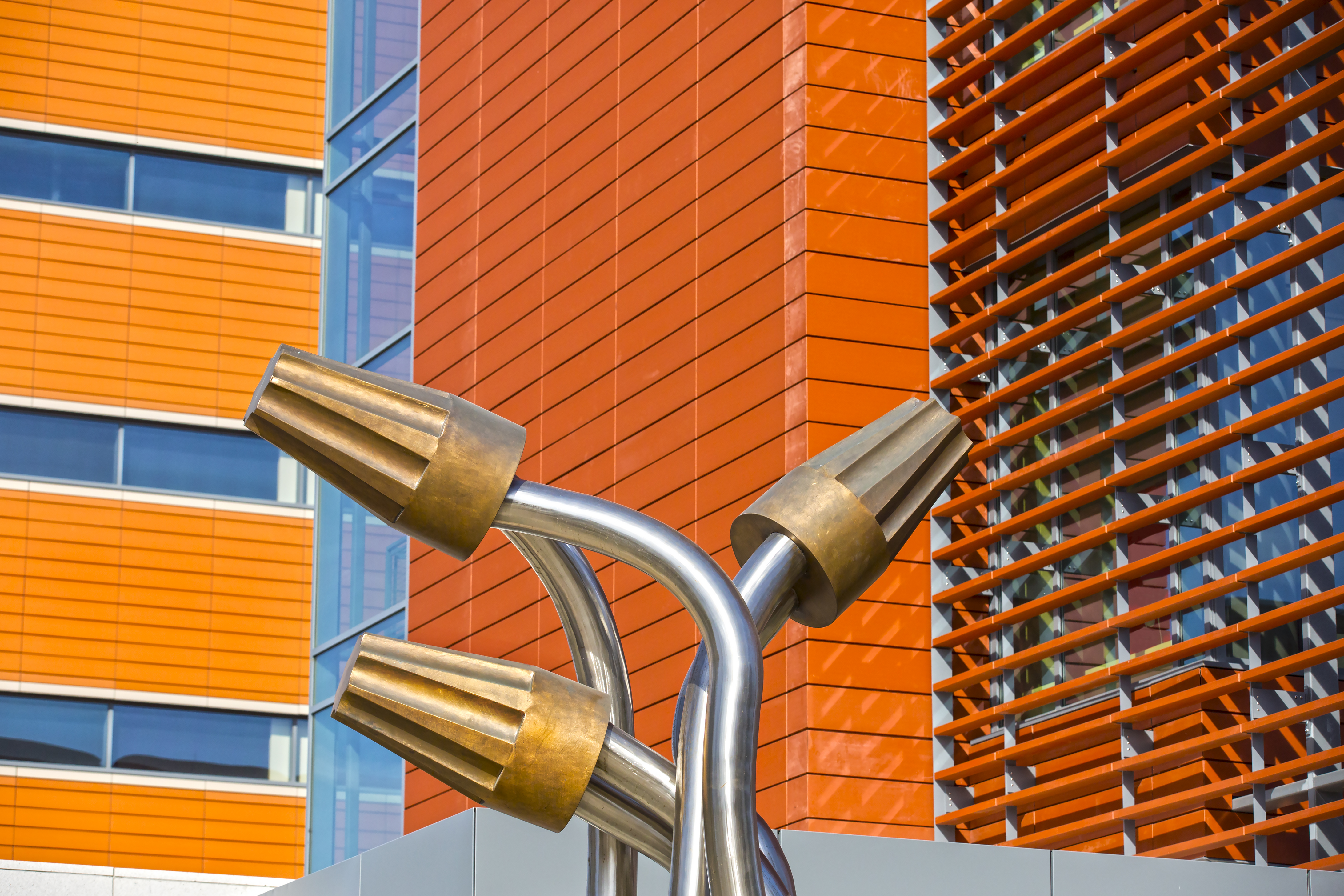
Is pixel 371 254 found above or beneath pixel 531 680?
above

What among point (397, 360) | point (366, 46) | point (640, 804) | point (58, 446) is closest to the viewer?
point (640, 804)

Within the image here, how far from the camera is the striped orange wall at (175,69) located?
2206 cm

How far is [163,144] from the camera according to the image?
22.4 metres

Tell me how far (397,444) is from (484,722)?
13.5 inches

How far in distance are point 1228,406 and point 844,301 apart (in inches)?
71.7

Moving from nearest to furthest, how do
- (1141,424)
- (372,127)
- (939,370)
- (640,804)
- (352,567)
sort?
(640,804) → (1141,424) → (939,370) → (352,567) → (372,127)

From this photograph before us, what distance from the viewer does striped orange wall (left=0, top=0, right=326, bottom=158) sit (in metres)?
22.1

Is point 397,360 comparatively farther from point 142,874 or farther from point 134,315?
point 134,315

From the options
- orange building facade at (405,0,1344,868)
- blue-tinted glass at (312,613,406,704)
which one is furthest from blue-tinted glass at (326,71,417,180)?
blue-tinted glass at (312,613,406,704)

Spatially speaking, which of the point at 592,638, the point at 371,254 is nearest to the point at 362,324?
the point at 371,254

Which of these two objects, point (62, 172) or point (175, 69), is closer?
point (62, 172)

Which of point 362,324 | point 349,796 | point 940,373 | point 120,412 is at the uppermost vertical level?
point 120,412

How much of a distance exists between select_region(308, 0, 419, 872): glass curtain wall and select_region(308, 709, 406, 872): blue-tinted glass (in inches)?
0.5

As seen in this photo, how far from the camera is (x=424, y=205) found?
479 inches
